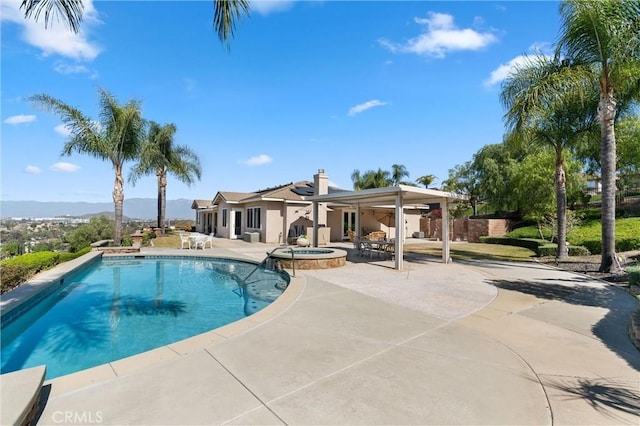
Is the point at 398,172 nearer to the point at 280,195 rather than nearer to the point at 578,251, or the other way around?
the point at 280,195

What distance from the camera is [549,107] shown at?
1286 centimetres

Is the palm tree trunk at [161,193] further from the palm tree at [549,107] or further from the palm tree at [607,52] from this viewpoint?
the palm tree at [607,52]

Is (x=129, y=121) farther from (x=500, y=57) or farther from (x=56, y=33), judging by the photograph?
(x=500, y=57)

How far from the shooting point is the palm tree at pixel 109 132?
17547mm

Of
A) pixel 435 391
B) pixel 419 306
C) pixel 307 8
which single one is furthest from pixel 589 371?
pixel 307 8

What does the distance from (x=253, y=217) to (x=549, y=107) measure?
67.9 ft

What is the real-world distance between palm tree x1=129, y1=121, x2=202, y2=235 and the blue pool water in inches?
581

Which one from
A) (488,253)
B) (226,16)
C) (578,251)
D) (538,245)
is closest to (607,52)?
(578,251)

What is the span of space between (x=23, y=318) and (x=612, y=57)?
19.4 meters

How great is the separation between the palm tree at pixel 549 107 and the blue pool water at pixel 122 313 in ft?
38.8

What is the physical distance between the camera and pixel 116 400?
3396 mm

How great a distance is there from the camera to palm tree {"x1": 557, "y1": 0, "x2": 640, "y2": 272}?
33.7 feet

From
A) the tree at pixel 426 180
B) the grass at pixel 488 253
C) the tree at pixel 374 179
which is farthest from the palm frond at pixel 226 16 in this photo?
the tree at pixel 426 180

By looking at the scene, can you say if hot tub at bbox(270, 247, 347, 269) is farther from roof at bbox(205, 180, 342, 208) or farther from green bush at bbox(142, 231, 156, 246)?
green bush at bbox(142, 231, 156, 246)
